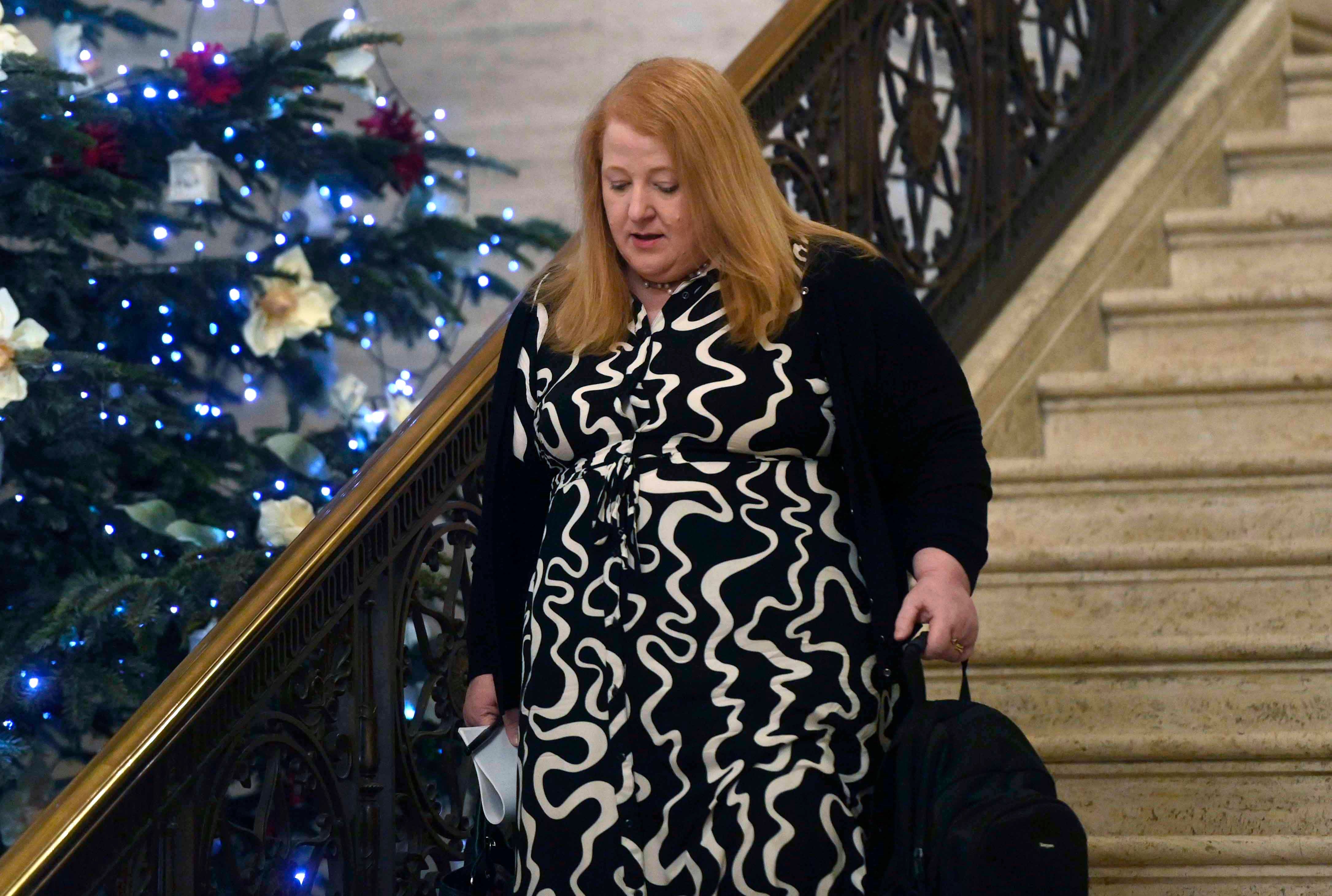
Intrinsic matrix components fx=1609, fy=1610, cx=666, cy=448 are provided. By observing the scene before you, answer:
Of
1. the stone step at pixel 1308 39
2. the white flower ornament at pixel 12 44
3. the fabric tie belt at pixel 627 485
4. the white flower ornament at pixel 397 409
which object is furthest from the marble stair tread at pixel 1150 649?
the stone step at pixel 1308 39

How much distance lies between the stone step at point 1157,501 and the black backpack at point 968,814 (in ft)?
5.83

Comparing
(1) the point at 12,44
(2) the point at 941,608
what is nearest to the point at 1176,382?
(2) the point at 941,608

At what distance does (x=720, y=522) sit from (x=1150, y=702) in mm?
1619

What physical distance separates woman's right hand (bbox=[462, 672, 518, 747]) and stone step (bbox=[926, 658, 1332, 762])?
51.1 inches

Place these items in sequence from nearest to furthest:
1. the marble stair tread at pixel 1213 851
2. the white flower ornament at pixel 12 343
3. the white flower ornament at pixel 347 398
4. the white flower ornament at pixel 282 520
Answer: the marble stair tread at pixel 1213 851 < the white flower ornament at pixel 12 343 < the white flower ornament at pixel 282 520 < the white flower ornament at pixel 347 398

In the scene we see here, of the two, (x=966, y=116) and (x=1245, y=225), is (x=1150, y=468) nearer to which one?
(x=1245, y=225)

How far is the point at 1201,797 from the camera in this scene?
3.03 metres

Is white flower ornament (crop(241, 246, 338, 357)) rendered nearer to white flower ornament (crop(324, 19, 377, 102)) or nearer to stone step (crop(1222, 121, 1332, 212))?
white flower ornament (crop(324, 19, 377, 102))

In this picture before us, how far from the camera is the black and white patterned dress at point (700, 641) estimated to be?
1.87 m

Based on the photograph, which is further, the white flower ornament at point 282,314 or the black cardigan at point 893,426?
the white flower ornament at point 282,314

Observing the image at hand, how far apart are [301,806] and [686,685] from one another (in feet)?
6.90

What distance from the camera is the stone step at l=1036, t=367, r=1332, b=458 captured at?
12.6 ft

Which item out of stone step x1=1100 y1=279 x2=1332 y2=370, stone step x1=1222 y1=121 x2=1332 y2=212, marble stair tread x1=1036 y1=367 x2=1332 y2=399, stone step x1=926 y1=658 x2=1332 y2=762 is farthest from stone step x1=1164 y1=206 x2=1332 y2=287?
stone step x1=926 y1=658 x2=1332 y2=762

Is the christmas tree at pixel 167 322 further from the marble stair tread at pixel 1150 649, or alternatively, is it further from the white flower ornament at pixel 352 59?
the marble stair tread at pixel 1150 649
